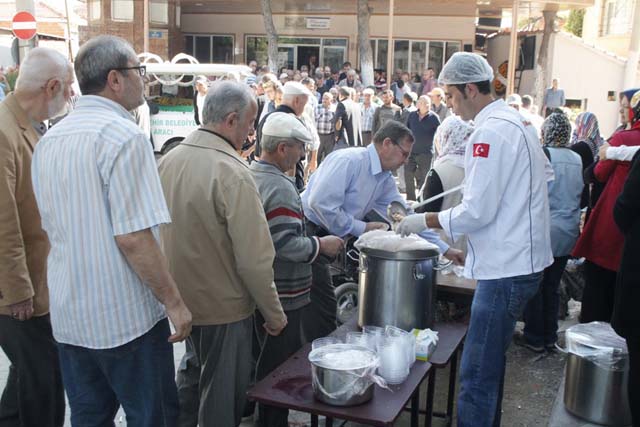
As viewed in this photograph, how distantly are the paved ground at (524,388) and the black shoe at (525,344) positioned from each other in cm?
4

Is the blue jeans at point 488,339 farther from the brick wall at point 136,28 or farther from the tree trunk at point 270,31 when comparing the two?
the brick wall at point 136,28

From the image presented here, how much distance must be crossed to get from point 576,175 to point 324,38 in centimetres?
1894

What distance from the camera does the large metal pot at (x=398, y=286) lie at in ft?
9.75

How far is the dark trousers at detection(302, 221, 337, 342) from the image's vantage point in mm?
3889

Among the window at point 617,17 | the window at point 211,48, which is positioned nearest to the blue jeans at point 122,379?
the window at point 211,48

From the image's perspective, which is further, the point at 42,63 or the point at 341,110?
the point at 341,110

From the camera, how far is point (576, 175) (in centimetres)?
471

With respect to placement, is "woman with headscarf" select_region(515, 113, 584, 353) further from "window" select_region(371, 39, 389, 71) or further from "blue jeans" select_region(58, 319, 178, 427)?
"window" select_region(371, 39, 389, 71)

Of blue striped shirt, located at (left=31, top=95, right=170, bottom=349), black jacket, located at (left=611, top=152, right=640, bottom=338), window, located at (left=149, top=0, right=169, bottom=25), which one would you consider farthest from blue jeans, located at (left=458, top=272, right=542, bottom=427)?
window, located at (left=149, top=0, right=169, bottom=25)

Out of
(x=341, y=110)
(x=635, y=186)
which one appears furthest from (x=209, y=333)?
(x=341, y=110)

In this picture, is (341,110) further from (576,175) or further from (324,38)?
(324,38)

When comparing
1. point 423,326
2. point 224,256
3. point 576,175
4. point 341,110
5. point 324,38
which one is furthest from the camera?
point 324,38

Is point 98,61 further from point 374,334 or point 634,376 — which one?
point 634,376

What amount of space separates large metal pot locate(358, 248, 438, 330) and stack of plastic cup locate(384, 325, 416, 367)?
0.36 feet
